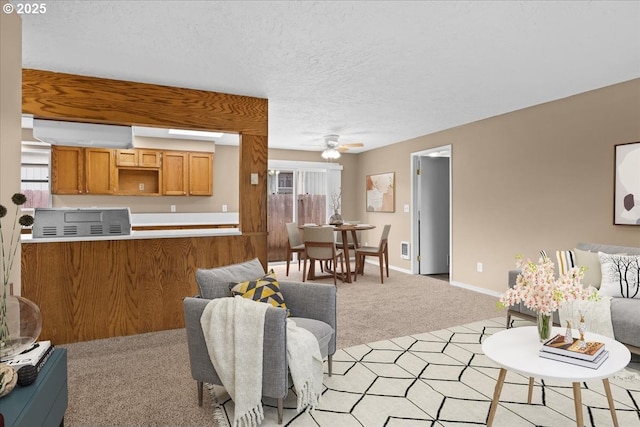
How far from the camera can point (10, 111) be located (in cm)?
237

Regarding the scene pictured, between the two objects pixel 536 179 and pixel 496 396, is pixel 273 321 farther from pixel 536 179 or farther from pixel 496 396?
pixel 536 179

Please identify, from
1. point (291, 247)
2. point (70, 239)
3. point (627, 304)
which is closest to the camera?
point (627, 304)

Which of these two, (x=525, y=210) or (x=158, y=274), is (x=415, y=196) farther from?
(x=158, y=274)

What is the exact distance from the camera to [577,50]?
2.93 m

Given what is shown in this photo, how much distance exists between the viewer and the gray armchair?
81.1 inches

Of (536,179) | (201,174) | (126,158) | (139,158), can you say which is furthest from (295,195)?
(536,179)

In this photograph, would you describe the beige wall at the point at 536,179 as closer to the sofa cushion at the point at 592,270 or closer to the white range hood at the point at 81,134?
the sofa cushion at the point at 592,270

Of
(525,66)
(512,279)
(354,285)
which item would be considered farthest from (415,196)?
(525,66)

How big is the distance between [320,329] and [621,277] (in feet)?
8.34

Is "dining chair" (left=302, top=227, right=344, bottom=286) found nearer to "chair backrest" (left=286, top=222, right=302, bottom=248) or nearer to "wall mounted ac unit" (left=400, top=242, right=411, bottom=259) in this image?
"chair backrest" (left=286, top=222, right=302, bottom=248)

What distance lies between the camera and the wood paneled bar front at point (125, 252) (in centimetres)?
340

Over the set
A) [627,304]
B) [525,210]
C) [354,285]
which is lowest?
[354,285]

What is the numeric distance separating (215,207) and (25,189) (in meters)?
2.87

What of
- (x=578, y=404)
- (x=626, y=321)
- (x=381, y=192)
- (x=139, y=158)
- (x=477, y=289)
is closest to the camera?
(x=578, y=404)
